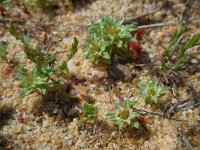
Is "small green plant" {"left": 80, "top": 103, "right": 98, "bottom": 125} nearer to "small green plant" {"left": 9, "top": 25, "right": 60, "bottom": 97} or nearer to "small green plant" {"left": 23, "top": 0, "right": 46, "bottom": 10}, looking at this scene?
"small green plant" {"left": 9, "top": 25, "right": 60, "bottom": 97}

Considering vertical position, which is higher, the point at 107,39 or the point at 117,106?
the point at 107,39

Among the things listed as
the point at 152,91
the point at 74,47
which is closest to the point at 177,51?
the point at 152,91

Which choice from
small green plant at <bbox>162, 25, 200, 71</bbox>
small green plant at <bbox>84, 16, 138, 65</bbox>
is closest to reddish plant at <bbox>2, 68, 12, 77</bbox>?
small green plant at <bbox>84, 16, 138, 65</bbox>

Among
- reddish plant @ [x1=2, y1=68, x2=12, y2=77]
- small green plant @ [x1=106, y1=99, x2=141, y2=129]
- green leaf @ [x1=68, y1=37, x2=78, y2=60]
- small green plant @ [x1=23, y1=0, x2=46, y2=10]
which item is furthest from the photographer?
small green plant @ [x1=23, y1=0, x2=46, y2=10]

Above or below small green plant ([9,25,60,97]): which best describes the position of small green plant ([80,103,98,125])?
below

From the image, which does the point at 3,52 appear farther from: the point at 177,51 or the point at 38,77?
the point at 177,51

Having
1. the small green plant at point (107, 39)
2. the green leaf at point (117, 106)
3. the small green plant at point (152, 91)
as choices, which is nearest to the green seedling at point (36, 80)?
the small green plant at point (107, 39)

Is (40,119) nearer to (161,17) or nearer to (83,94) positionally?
(83,94)
